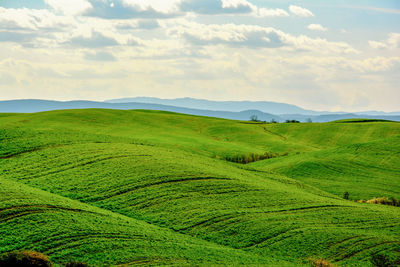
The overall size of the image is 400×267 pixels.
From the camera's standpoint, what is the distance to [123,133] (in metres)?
69.6

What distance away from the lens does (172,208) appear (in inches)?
1144

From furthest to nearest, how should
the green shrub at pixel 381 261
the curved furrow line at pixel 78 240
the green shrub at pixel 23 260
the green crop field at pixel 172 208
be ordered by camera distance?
1. the green shrub at pixel 381 261
2. the green crop field at pixel 172 208
3. the curved furrow line at pixel 78 240
4. the green shrub at pixel 23 260

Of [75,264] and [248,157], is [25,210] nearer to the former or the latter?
[75,264]

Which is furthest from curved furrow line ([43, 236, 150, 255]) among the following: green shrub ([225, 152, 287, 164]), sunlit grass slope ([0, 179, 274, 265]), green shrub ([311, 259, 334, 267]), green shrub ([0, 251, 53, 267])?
green shrub ([225, 152, 287, 164])

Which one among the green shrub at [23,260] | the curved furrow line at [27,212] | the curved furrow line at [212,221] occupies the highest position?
the curved furrow line at [27,212]

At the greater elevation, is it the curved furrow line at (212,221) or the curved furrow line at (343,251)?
the curved furrow line at (212,221)

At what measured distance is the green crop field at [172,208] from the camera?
21.7m

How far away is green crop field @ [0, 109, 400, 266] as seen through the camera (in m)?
21.7

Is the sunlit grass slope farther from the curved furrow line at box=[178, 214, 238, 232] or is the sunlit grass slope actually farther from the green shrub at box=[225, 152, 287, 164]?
the green shrub at box=[225, 152, 287, 164]

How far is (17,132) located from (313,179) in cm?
3498

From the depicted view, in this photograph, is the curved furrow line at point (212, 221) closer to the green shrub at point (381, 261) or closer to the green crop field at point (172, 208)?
the green crop field at point (172, 208)

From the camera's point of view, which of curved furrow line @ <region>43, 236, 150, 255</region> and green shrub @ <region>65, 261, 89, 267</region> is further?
curved furrow line @ <region>43, 236, 150, 255</region>

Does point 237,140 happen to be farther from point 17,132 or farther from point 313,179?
point 17,132

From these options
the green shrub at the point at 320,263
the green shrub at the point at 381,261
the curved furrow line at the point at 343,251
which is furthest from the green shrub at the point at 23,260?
the green shrub at the point at 381,261
